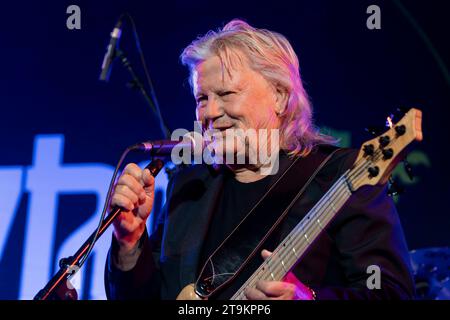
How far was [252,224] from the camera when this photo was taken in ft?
7.57

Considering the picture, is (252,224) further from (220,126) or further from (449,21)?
(449,21)

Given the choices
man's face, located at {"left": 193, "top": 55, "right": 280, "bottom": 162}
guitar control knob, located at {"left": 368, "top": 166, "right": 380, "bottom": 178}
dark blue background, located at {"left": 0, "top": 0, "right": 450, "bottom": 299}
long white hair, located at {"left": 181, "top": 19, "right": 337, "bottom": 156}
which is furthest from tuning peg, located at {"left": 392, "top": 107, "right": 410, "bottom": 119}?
dark blue background, located at {"left": 0, "top": 0, "right": 450, "bottom": 299}

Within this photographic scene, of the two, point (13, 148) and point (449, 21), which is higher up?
point (449, 21)

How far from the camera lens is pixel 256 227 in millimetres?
2289

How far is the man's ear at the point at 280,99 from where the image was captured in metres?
2.66

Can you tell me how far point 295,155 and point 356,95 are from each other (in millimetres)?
1348

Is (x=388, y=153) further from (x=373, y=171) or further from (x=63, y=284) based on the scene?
(x=63, y=284)

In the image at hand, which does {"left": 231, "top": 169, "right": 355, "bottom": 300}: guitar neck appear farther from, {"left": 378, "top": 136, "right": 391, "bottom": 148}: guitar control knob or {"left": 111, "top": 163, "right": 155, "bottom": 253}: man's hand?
{"left": 111, "top": 163, "right": 155, "bottom": 253}: man's hand

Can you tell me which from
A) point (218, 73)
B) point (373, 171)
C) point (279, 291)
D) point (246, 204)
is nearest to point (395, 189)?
point (373, 171)

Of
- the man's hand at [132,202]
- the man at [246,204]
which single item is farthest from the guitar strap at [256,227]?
the man's hand at [132,202]

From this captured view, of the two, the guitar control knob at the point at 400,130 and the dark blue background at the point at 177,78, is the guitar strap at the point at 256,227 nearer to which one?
the guitar control knob at the point at 400,130

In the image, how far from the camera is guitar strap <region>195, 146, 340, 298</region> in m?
2.22

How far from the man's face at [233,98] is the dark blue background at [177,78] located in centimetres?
118

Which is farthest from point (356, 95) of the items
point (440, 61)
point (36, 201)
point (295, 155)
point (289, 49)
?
point (36, 201)
